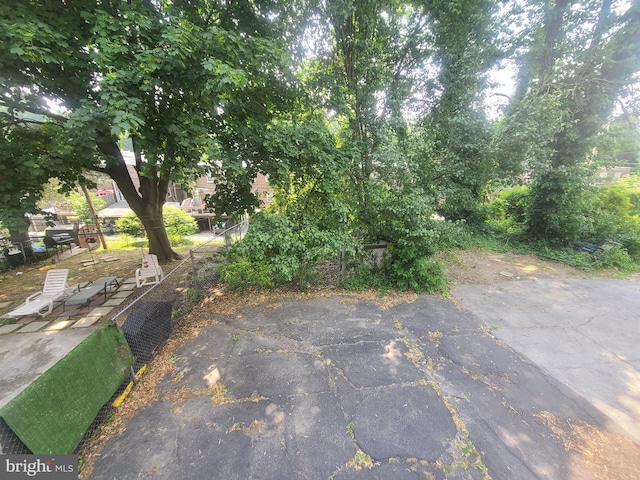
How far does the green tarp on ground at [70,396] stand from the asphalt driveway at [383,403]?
1.37 feet

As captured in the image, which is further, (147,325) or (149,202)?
(149,202)

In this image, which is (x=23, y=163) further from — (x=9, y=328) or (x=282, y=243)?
(x=282, y=243)

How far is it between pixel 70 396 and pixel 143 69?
4.26 meters

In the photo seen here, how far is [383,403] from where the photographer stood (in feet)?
9.80

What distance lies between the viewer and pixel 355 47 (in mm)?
5680

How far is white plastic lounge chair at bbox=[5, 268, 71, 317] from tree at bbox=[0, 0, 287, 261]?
3.09 metres

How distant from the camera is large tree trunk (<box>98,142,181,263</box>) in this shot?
7352 millimetres

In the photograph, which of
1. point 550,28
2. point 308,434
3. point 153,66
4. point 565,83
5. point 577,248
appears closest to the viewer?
point 308,434

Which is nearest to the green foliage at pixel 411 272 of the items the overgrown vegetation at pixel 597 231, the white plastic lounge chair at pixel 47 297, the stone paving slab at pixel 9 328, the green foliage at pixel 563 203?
the overgrown vegetation at pixel 597 231

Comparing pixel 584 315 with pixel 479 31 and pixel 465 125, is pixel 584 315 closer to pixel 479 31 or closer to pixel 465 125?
pixel 465 125

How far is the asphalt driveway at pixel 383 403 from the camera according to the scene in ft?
7.64

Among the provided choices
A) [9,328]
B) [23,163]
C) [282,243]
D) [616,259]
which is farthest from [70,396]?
[616,259]

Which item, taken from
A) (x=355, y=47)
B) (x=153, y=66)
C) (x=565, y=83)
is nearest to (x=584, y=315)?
(x=565, y=83)

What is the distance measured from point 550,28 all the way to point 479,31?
14.2 ft
